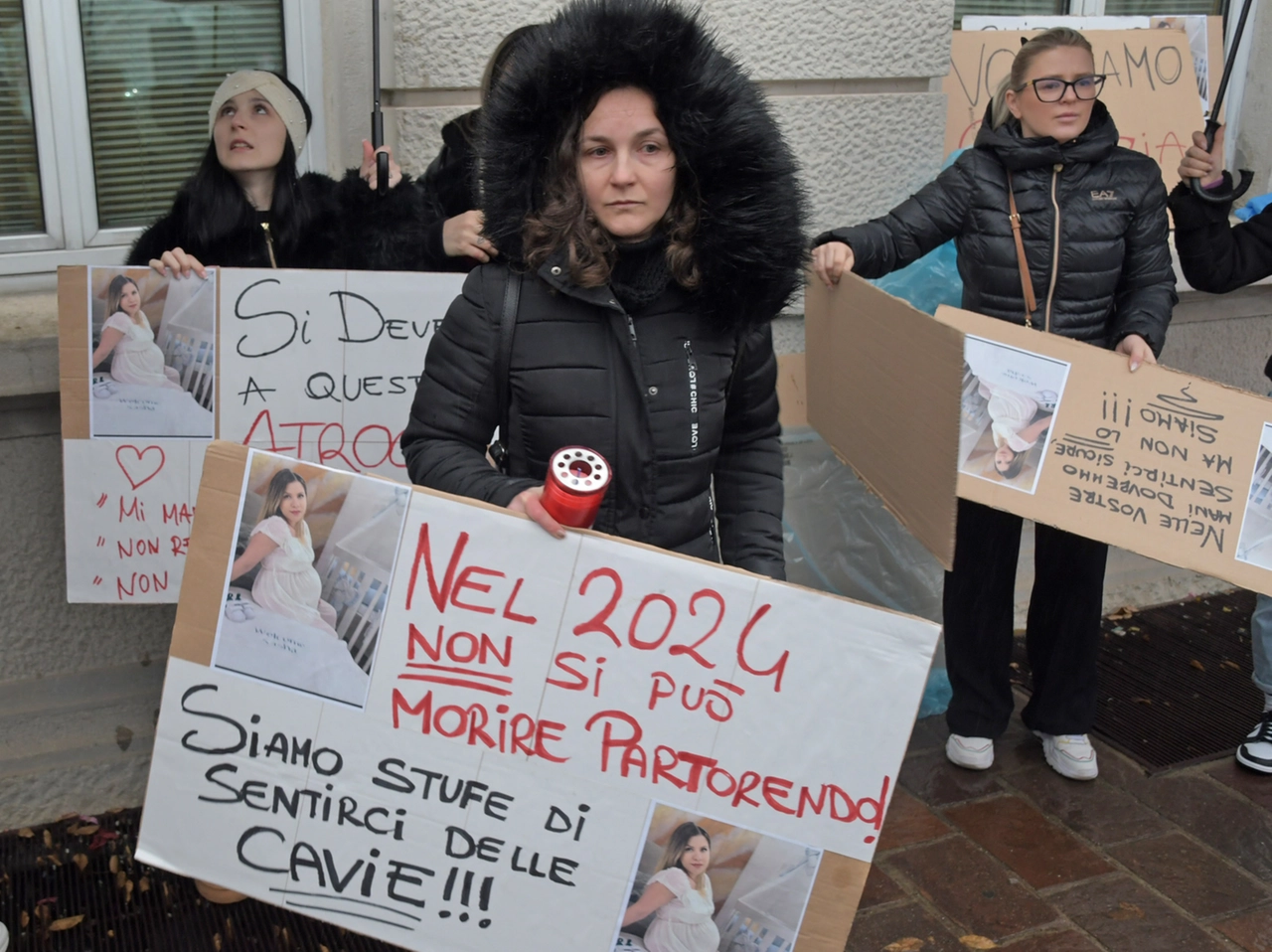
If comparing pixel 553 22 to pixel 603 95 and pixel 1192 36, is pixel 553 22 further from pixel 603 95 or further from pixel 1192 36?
pixel 1192 36

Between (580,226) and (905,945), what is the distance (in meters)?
1.81

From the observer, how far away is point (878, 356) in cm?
265

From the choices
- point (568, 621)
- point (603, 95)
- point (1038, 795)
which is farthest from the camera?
point (1038, 795)

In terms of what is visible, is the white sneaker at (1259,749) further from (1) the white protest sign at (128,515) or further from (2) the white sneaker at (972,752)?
(1) the white protest sign at (128,515)

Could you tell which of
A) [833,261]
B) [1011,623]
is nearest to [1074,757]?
[1011,623]

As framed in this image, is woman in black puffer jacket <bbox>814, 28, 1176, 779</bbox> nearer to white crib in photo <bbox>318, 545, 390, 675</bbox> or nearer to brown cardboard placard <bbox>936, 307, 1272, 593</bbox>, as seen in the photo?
brown cardboard placard <bbox>936, 307, 1272, 593</bbox>

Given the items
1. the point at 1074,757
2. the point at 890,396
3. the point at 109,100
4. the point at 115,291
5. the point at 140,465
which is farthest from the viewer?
the point at 1074,757

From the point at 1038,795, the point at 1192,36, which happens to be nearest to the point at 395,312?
the point at 1038,795

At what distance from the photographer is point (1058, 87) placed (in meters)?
3.09

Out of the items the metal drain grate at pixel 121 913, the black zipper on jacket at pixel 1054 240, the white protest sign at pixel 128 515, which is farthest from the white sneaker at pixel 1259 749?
the white protest sign at pixel 128 515

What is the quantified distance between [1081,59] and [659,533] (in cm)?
180

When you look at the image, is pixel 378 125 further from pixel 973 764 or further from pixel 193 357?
pixel 973 764

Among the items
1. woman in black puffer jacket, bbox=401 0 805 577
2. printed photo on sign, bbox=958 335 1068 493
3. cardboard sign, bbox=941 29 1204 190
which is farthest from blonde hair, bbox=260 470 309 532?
cardboard sign, bbox=941 29 1204 190

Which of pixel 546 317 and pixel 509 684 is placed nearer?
pixel 509 684
